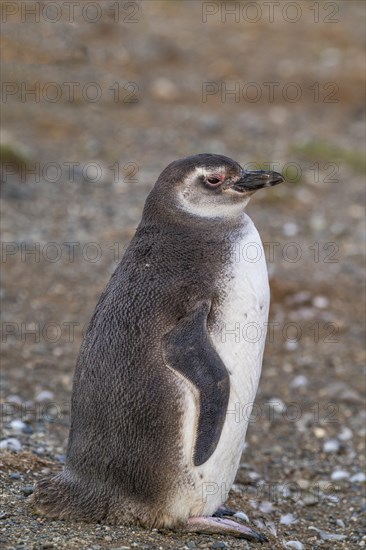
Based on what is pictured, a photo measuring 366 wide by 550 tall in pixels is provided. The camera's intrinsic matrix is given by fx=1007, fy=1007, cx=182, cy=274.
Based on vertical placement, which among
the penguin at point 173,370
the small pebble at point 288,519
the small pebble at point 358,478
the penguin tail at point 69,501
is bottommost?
the small pebble at point 288,519

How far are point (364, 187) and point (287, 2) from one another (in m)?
8.37

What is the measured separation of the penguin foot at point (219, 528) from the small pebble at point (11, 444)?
1.31m

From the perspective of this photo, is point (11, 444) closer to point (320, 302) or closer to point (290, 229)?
point (320, 302)

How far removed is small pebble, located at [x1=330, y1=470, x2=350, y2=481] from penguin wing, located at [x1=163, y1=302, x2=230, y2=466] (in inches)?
82.6

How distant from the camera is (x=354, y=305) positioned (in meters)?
7.96

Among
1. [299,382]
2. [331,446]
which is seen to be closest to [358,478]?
[331,446]

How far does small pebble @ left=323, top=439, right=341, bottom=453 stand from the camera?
6211 mm

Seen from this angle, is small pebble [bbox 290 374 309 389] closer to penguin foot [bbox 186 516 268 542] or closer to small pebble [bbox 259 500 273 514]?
small pebble [bbox 259 500 273 514]

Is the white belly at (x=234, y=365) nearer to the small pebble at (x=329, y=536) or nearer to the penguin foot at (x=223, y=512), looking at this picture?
the penguin foot at (x=223, y=512)

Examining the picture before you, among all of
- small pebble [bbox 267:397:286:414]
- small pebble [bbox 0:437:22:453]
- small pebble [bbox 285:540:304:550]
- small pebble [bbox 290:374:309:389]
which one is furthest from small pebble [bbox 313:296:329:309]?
small pebble [bbox 285:540:304:550]

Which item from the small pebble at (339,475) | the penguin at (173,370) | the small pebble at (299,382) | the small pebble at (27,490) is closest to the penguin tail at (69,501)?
the penguin at (173,370)

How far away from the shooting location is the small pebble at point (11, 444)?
16.6 feet

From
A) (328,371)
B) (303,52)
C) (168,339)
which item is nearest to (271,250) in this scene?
(328,371)

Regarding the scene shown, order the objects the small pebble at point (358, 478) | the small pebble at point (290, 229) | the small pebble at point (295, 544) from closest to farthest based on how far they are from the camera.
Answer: the small pebble at point (295, 544), the small pebble at point (358, 478), the small pebble at point (290, 229)
